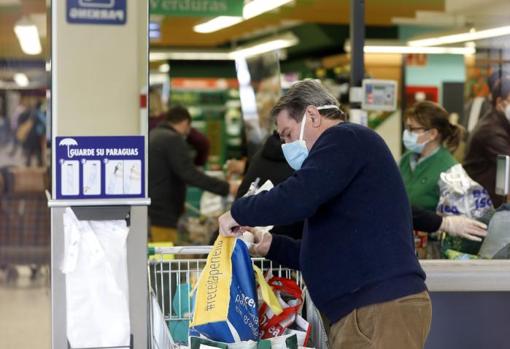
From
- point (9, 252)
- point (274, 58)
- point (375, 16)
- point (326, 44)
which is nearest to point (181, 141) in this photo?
point (274, 58)

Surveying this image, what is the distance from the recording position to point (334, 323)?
118 inches

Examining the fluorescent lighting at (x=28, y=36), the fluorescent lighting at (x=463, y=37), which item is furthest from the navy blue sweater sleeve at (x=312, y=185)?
the fluorescent lighting at (x=28, y=36)

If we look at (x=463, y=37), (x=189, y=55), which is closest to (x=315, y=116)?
(x=463, y=37)

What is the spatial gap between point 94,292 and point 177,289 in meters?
0.48

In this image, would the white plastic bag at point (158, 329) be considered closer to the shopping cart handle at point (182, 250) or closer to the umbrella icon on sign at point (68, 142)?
the shopping cart handle at point (182, 250)

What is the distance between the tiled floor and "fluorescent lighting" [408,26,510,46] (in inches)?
161

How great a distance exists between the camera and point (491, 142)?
5.64 m

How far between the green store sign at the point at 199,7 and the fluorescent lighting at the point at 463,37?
2.20m

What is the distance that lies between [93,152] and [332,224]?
0.81 metres

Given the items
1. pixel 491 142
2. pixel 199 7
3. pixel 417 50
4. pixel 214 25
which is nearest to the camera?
pixel 491 142

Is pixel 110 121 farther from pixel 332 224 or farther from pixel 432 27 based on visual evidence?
pixel 432 27

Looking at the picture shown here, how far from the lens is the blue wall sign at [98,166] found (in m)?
2.97

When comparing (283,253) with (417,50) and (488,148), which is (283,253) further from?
(417,50)

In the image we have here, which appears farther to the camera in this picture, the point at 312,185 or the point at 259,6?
the point at 259,6
